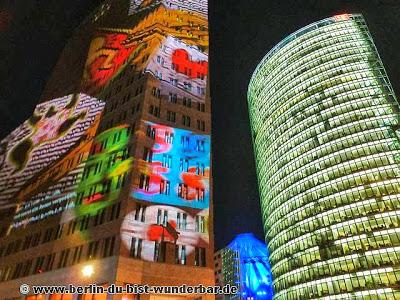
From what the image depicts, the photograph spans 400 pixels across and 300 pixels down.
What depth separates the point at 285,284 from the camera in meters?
110

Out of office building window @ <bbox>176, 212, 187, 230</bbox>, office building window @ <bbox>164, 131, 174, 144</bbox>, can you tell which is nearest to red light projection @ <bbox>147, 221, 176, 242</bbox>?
office building window @ <bbox>176, 212, 187, 230</bbox>

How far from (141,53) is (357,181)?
7831 centimetres

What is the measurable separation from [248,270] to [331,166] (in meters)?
81.1

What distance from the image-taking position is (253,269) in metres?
162

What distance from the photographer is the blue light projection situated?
146 metres

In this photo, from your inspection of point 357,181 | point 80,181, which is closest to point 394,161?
point 357,181

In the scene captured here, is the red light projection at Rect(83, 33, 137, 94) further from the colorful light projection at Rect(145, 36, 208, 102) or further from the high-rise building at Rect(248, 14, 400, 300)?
the high-rise building at Rect(248, 14, 400, 300)

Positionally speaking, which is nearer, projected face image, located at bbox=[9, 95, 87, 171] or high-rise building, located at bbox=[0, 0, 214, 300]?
high-rise building, located at bbox=[0, 0, 214, 300]

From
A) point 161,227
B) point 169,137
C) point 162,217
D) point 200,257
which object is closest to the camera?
point 161,227

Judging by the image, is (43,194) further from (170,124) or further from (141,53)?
(141,53)

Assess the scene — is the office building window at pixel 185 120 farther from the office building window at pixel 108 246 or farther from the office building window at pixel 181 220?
the office building window at pixel 108 246

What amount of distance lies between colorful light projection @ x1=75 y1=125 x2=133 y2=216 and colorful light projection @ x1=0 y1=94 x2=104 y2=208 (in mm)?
4287

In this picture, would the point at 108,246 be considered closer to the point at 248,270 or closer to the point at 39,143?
the point at 39,143

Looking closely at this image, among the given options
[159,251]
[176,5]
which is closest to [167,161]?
[159,251]
